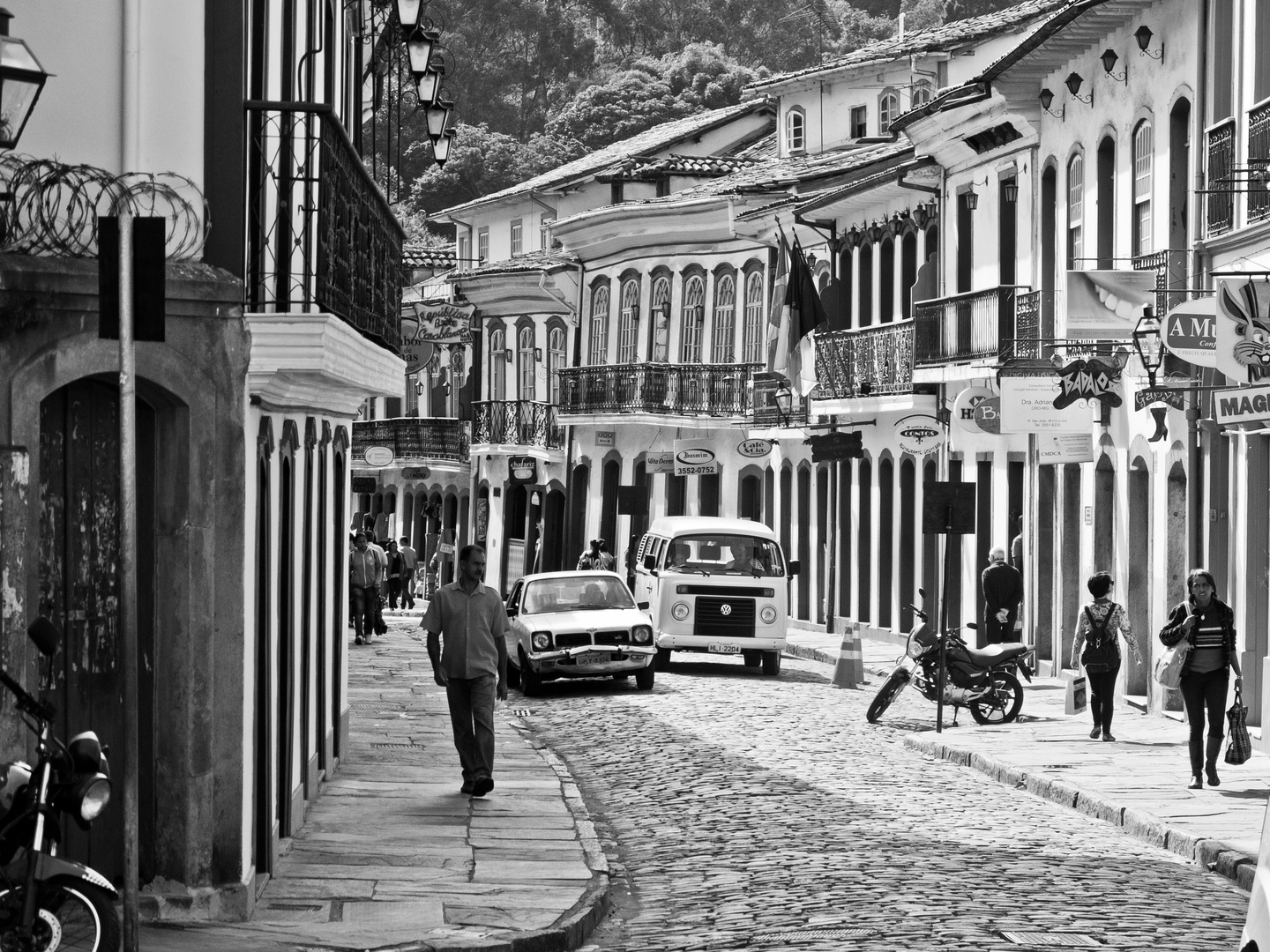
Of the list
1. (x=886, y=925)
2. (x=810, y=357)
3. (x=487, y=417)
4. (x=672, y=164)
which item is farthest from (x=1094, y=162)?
(x=487, y=417)

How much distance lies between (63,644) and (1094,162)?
1977 centimetres

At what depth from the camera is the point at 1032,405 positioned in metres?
26.5

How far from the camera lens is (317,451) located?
1595 cm

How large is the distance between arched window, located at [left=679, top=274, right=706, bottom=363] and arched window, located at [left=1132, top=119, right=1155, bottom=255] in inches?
873

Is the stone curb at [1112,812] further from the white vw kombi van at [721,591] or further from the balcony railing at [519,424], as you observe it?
the balcony railing at [519,424]

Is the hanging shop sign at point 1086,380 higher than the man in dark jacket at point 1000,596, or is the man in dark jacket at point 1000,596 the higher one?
the hanging shop sign at point 1086,380

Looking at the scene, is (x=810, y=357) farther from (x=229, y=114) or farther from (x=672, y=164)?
(x=229, y=114)

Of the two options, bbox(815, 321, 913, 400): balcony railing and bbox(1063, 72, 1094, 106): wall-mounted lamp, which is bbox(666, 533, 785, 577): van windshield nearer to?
bbox(815, 321, 913, 400): balcony railing

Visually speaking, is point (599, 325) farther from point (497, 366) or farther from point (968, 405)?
point (968, 405)

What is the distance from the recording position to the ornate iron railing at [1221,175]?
22203 mm

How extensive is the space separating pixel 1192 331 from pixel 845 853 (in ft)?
26.4

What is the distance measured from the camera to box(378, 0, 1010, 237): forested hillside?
7550cm

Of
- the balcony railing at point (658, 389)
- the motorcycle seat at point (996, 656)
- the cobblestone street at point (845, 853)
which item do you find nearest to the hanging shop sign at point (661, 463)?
the balcony railing at point (658, 389)

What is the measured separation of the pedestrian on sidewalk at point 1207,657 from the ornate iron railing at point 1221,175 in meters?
6.17
